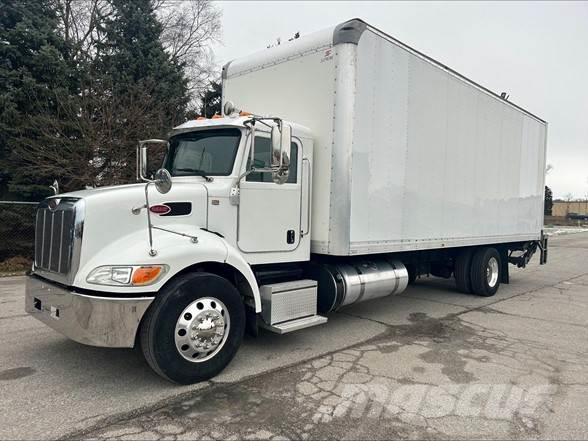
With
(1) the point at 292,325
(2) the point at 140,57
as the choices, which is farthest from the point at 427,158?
(2) the point at 140,57

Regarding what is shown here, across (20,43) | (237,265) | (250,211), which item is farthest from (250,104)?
(20,43)

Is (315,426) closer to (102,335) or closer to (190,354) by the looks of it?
(190,354)

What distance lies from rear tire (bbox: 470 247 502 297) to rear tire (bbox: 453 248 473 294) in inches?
3.0

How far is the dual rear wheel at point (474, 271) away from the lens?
8.80 metres

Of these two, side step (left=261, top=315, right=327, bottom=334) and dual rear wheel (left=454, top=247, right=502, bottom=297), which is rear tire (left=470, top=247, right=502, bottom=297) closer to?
dual rear wheel (left=454, top=247, right=502, bottom=297)

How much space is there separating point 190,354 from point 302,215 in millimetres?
2183

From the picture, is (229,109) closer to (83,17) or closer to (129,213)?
(129,213)

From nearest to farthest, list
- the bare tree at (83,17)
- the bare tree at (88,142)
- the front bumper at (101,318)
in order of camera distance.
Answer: the front bumper at (101,318), the bare tree at (88,142), the bare tree at (83,17)

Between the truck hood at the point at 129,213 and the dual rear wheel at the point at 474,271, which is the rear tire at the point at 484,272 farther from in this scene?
the truck hood at the point at 129,213

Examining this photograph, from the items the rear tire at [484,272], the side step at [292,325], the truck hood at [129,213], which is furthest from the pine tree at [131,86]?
the rear tire at [484,272]

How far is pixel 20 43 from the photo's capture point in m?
13.6

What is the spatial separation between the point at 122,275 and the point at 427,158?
16.2 ft

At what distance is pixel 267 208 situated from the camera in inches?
201

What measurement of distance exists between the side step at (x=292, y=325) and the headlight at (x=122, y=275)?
1594 mm
